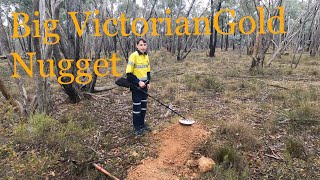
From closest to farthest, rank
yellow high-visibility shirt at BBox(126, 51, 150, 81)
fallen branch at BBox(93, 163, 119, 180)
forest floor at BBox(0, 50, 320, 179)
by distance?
1. fallen branch at BBox(93, 163, 119, 180)
2. forest floor at BBox(0, 50, 320, 179)
3. yellow high-visibility shirt at BBox(126, 51, 150, 81)

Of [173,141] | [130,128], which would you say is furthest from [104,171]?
[130,128]

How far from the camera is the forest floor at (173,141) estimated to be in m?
3.64

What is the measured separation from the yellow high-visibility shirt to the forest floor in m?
1.12

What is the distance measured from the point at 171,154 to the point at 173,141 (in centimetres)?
38

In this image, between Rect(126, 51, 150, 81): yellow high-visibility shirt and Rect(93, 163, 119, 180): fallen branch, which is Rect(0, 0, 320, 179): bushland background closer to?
Rect(93, 163, 119, 180): fallen branch

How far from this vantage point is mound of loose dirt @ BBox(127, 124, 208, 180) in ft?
11.9

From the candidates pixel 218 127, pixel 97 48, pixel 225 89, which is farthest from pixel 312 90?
pixel 97 48

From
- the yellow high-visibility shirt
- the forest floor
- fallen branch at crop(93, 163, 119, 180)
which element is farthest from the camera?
the yellow high-visibility shirt

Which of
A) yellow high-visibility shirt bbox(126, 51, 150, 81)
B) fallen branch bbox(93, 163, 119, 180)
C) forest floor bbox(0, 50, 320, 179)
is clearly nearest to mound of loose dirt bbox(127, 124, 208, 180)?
forest floor bbox(0, 50, 320, 179)

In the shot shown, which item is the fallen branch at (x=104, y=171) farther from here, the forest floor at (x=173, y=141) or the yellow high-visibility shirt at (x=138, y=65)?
the yellow high-visibility shirt at (x=138, y=65)

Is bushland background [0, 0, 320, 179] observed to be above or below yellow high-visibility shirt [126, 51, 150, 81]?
below

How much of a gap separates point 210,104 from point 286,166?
3.16 m

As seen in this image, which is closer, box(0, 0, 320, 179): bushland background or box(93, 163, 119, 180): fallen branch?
box(93, 163, 119, 180): fallen branch

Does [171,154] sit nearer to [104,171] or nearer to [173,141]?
[173,141]
